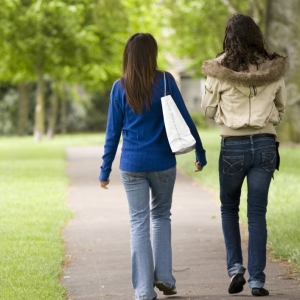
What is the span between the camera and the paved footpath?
6.30 m

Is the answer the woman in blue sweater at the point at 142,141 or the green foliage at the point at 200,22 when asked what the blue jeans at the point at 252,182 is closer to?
the woman in blue sweater at the point at 142,141

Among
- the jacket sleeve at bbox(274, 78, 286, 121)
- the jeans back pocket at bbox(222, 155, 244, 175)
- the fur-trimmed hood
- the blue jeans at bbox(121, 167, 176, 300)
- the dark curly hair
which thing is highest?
the dark curly hair

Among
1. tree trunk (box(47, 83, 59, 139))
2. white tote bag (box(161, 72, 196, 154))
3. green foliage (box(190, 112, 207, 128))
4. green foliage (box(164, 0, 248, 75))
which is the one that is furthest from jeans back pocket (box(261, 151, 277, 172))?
green foliage (box(190, 112, 207, 128))

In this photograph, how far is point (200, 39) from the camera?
38.8 meters

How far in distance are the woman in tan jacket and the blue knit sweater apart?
31cm

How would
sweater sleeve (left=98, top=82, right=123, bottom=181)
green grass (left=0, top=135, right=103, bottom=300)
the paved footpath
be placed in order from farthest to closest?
green grass (left=0, top=135, right=103, bottom=300) < the paved footpath < sweater sleeve (left=98, top=82, right=123, bottom=181)

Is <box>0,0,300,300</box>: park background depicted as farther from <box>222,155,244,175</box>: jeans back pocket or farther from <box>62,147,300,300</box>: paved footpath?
<box>222,155,244,175</box>: jeans back pocket

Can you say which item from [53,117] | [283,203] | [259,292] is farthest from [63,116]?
[259,292]

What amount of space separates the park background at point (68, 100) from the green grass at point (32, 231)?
0.01 metres

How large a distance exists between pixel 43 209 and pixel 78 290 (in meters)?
5.25

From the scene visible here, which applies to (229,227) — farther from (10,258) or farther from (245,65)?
(10,258)

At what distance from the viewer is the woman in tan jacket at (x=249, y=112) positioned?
574 centimetres

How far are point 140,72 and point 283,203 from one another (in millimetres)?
6417

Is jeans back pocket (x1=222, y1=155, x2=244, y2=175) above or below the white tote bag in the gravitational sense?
below
